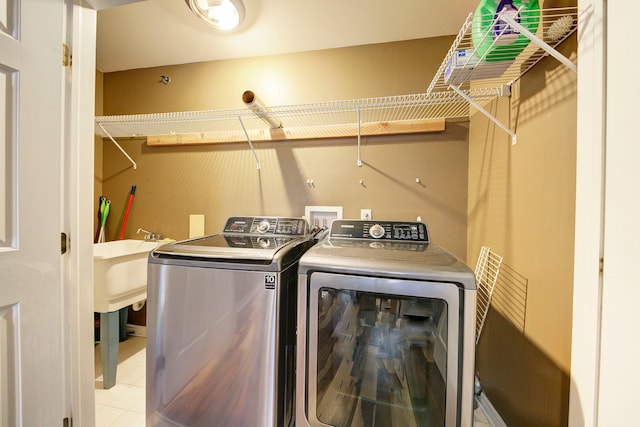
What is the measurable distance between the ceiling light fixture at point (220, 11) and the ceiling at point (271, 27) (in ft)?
0.24

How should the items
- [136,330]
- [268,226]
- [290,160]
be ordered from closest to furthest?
[268,226] < [290,160] < [136,330]

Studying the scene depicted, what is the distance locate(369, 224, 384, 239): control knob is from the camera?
1357mm

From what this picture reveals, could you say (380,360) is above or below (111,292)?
below

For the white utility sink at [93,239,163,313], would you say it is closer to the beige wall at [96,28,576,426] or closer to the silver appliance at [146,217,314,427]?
the beige wall at [96,28,576,426]

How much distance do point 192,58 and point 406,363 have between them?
2.72 metres

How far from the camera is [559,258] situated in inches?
35.7

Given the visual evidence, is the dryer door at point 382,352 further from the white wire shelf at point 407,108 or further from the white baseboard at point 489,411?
the white wire shelf at point 407,108

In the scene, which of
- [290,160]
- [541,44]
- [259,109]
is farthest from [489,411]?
[259,109]

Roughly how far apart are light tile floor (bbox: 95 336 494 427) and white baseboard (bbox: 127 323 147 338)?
22 centimetres

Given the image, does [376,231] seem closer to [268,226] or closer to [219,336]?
[268,226]

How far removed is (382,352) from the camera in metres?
1.05

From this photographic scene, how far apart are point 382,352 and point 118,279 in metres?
1.74

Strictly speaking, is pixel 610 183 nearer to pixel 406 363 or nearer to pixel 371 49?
pixel 406 363

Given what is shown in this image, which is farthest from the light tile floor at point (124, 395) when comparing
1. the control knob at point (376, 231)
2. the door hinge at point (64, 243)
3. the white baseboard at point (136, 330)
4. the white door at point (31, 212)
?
the control knob at point (376, 231)
